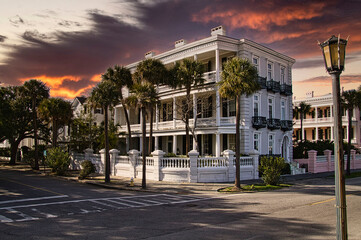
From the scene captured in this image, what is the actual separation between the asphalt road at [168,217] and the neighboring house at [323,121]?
39.6 metres

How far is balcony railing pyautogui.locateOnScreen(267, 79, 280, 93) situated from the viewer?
33.7 meters

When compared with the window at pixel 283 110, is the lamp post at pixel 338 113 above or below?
below

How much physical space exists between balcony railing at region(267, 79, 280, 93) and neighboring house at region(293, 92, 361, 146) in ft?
64.1

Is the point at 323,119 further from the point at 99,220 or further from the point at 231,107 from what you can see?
the point at 99,220

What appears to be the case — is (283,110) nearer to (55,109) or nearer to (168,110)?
(168,110)

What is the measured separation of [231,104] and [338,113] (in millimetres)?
25867

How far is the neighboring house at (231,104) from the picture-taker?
3025cm

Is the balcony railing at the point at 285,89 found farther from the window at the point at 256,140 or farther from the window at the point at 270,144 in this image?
the window at the point at 256,140

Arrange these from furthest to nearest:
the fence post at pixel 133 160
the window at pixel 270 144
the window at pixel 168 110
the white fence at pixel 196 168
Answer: the window at pixel 168 110
the window at pixel 270 144
the fence post at pixel 133 160
the white fence at pixel 196 168

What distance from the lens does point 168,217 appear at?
39.1 ft

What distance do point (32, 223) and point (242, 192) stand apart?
12.7 metres

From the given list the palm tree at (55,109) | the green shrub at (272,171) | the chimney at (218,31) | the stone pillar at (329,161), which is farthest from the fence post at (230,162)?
the palm tree at (55,109)

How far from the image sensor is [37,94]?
36.8 meters

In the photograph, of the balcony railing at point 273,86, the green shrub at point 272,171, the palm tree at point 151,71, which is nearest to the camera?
the green shrub at point 272,171
